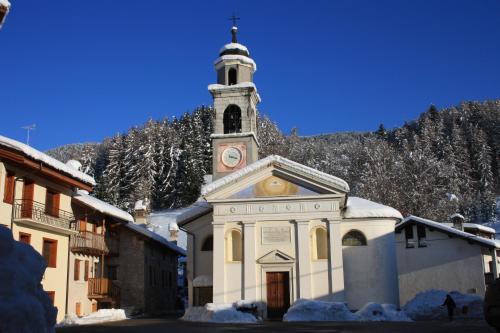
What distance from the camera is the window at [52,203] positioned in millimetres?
26062

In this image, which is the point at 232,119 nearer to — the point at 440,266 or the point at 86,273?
the point at 86,273

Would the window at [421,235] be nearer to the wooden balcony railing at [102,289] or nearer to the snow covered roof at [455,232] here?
the snow covered roof at [455,232]

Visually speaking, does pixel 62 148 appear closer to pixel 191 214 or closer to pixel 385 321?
pixel 191 214

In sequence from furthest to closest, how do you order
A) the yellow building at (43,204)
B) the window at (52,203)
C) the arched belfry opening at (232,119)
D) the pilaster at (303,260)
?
1. the arched belfry opening at (232,119)
2. the pilaster at (303,260)
3. the window at (52,203)
4. the yellow building at (43,204)

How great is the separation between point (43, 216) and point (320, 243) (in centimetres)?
1378

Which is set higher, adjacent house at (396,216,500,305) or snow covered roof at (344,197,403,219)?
snow covered roof at (344,197,403,219)

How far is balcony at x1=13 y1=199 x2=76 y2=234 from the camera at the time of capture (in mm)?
23184

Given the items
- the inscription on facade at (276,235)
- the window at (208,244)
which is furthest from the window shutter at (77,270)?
the inscription on facade at (276,235)

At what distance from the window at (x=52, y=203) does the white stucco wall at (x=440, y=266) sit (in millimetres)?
23888

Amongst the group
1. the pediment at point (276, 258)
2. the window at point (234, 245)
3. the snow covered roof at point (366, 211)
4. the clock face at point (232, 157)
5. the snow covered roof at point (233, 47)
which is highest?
the snow covered roof at point (233, 47)

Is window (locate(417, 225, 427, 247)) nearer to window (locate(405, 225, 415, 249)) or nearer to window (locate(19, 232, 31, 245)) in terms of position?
window (locate(405, 225, 415, 249))

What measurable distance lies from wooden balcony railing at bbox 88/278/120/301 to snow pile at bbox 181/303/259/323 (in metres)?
6.66

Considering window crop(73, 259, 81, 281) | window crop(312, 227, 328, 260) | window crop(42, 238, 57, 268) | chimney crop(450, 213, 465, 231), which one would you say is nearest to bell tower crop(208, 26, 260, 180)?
window crop(312, 227, 328, 260)

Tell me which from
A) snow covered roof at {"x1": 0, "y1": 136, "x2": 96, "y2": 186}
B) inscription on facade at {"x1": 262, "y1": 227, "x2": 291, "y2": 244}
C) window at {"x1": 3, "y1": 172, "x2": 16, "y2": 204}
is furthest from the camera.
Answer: inscription on facade at {"x1": 262, "y1": 227, "x2": 291, "y2": 244}
